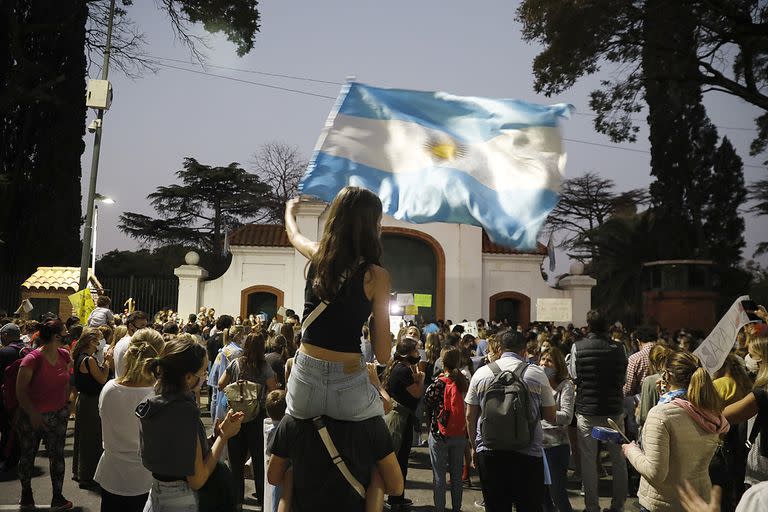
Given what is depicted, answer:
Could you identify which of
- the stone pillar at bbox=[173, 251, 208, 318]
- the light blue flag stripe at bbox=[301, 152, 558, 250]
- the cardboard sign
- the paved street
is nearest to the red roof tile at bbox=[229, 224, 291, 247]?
the stone pillar at bbox=[173, 251, 208, 318]

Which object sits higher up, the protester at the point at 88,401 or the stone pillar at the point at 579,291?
the stone pillar at the point at 579,291

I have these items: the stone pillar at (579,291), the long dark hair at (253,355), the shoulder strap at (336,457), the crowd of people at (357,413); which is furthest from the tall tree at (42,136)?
the shoulder strap at (336,457)

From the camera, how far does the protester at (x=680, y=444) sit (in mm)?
3592

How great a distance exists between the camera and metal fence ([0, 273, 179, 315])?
2459 cm

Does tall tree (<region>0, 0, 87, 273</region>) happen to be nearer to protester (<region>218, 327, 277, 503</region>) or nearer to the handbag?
protester (<region>218, 327, 277, 503</region>)

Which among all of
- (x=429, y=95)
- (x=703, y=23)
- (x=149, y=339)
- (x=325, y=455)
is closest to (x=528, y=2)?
(x=703, y=23)

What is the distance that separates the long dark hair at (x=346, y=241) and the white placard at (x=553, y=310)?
18.1 meters

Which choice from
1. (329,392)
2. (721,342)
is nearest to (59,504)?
(329,392)

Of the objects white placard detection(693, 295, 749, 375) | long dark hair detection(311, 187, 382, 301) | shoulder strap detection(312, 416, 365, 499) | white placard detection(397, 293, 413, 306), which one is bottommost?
shoulder strap detection(312, 416, 365, 499)

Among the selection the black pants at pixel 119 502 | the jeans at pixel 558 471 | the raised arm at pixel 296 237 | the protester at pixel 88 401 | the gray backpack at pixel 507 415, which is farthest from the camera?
the protester at pixel 88 401

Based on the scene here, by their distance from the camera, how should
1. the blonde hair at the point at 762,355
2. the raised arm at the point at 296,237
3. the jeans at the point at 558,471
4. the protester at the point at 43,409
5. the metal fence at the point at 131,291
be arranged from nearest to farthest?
1. the raised arm at the point at 296,237
2. the blonde hair at the point at 762,355
3. the jeans at the point at 558,471
4. the protester at the point at 43,409
5. the metal fence at the point at 131,291

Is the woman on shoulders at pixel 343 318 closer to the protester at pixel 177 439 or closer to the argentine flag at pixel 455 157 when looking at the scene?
the protester at pixel 177 439

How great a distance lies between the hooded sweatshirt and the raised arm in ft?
3.51

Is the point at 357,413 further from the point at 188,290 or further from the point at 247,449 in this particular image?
the point at 188,290
